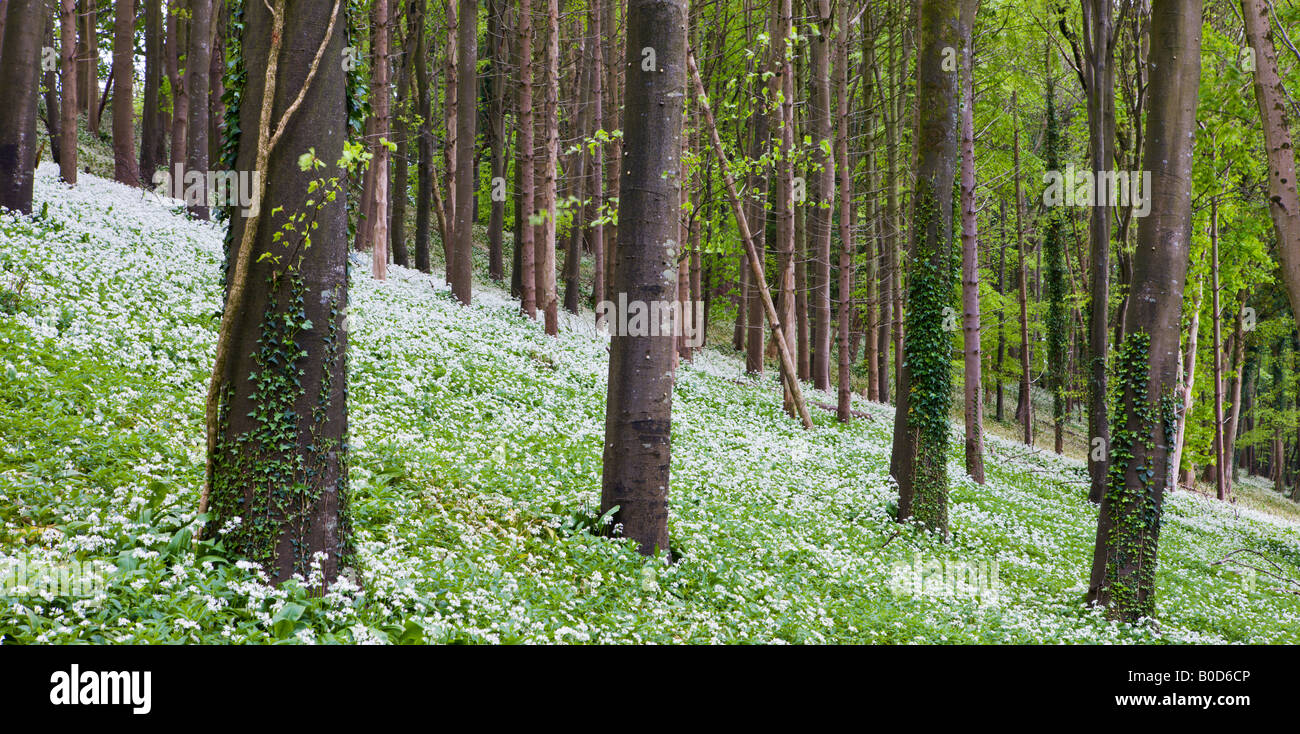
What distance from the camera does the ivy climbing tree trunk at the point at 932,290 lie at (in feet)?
36.8

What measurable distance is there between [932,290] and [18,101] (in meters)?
15.2

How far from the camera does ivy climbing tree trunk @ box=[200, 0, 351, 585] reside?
5.09 metres

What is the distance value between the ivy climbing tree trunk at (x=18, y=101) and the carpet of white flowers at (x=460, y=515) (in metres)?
Result: 0.61

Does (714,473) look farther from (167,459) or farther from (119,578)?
(119,578)

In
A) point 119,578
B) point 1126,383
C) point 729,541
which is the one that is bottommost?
point 729,541

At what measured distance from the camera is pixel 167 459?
664 centimetres

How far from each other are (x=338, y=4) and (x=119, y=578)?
3.96m

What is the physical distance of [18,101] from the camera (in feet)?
41.6

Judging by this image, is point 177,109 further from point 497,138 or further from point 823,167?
point 823,167

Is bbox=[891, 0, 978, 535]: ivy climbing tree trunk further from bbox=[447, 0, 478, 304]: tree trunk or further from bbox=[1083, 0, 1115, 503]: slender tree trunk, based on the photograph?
bbox=[447, 0, 478, 304]: tree trunk

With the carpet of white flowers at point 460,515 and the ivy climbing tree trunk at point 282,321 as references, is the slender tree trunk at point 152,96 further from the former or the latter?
the ivy climbing tree trunk at point 282,321

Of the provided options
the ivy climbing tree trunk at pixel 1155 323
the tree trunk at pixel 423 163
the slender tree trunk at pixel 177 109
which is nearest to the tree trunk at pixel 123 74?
the slender tree trunk at pixel 177 109

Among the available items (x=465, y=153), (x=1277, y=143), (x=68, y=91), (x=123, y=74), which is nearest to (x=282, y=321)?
(x=1277, y=143)
